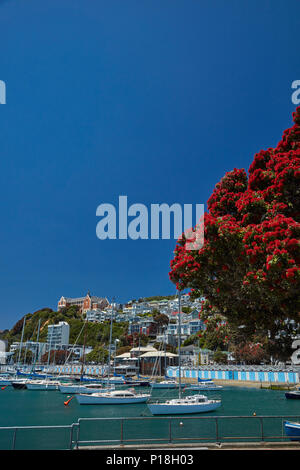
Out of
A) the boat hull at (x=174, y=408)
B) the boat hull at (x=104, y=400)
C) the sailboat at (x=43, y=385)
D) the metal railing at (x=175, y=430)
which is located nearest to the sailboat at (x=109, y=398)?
the boat hull at (x=104, y=400)

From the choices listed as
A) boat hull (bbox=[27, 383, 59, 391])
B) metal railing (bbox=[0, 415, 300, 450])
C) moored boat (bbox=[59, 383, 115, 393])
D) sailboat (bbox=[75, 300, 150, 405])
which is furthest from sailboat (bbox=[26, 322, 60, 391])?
metal railing (bbox=[0, 415, 300, 450])

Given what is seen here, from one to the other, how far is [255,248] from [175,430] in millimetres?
8019

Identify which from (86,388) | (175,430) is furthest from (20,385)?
(175,430)

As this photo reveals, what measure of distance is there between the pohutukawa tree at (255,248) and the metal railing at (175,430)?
390cm

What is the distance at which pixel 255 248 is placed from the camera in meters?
11.2

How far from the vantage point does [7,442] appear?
12.0 meters

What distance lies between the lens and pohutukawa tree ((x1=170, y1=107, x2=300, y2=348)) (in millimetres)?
10906

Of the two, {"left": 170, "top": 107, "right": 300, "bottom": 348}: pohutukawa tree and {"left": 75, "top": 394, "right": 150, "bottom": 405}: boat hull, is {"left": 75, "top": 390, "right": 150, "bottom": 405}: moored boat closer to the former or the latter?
{"left": 75, "top": 394, "right": 150, "bottom": 405}: boat hull

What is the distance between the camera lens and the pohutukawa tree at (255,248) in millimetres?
10906

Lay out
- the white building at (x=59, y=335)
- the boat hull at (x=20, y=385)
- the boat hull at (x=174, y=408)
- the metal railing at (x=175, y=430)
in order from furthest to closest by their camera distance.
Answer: the white building at (x=59, y=335)
the boat hull at (x=20, y=385)
the boat hull at (x=174, y=408)
the metal railing at (x=175, y=430)

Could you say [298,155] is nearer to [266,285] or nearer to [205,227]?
[205,227]

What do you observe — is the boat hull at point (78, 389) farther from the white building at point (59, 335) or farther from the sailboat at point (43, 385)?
the white building at point (59, 335)

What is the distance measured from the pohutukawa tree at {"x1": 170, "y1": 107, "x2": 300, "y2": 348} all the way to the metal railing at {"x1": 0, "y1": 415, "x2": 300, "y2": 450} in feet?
12.8

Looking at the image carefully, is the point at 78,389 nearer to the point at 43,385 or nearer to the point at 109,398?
the point at 109,398
